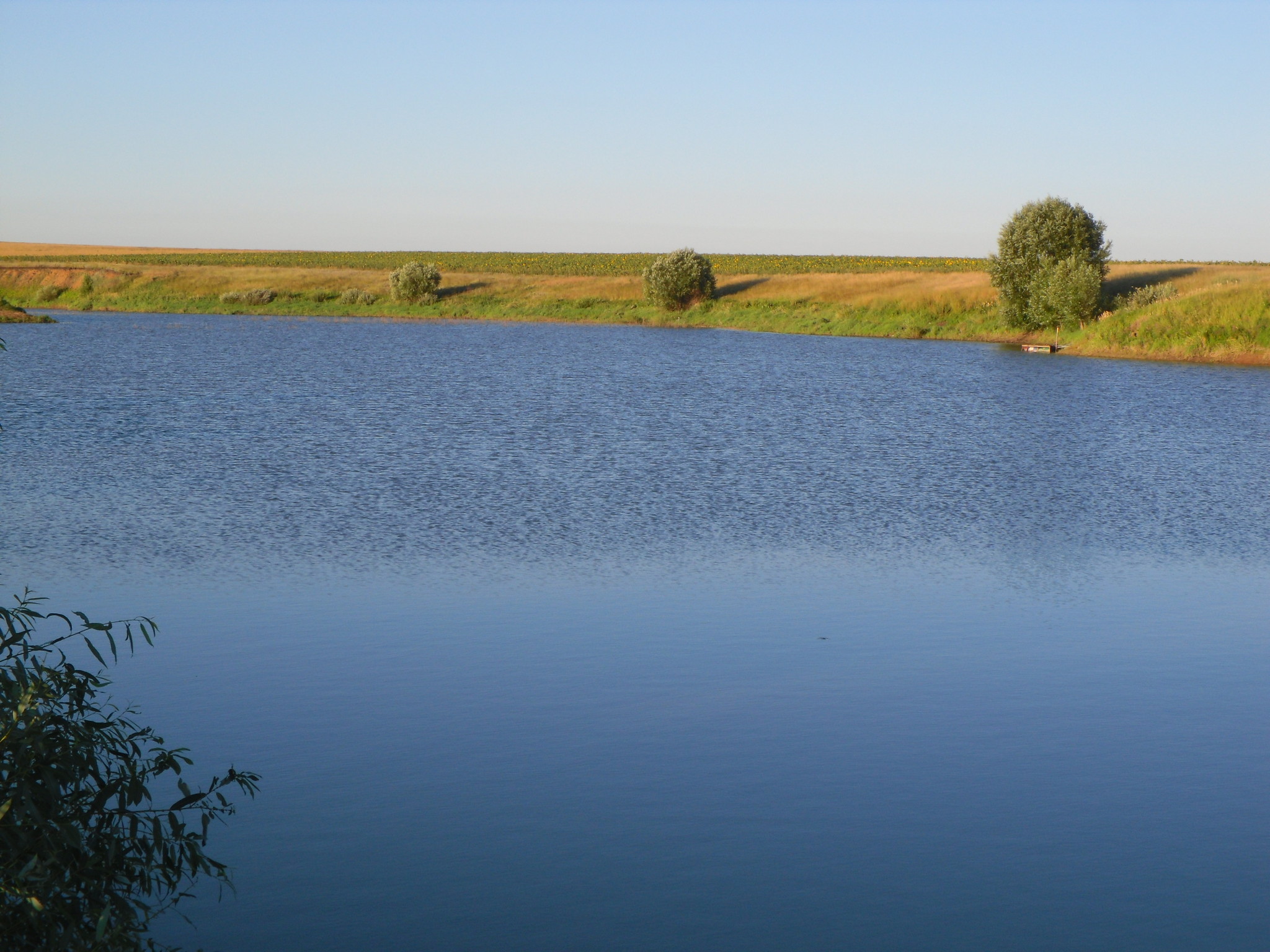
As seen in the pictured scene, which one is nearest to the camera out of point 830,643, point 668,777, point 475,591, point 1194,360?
point 668,777

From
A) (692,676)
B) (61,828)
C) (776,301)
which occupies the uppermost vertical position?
(776,301)

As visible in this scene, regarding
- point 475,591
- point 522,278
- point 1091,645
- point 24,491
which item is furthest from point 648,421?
point 522,278

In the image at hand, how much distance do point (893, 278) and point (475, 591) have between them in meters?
90.9

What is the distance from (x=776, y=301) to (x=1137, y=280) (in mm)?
27443

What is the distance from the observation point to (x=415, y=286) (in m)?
113

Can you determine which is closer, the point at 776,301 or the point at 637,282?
the point at 776,301

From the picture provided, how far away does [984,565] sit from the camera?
19.7 m

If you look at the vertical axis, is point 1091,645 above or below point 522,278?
below

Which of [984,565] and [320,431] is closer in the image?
[984,565]

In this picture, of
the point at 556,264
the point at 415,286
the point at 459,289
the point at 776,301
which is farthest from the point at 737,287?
the point at 556,264

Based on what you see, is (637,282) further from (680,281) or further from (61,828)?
(61,828)

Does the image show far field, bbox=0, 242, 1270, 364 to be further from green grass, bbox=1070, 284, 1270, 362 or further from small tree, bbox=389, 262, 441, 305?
small tree, bbox=389, 262, 441, 305

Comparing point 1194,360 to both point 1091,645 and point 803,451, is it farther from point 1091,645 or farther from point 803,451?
point 1091,645

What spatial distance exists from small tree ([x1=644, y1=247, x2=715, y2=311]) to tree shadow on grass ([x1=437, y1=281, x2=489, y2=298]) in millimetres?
18383
